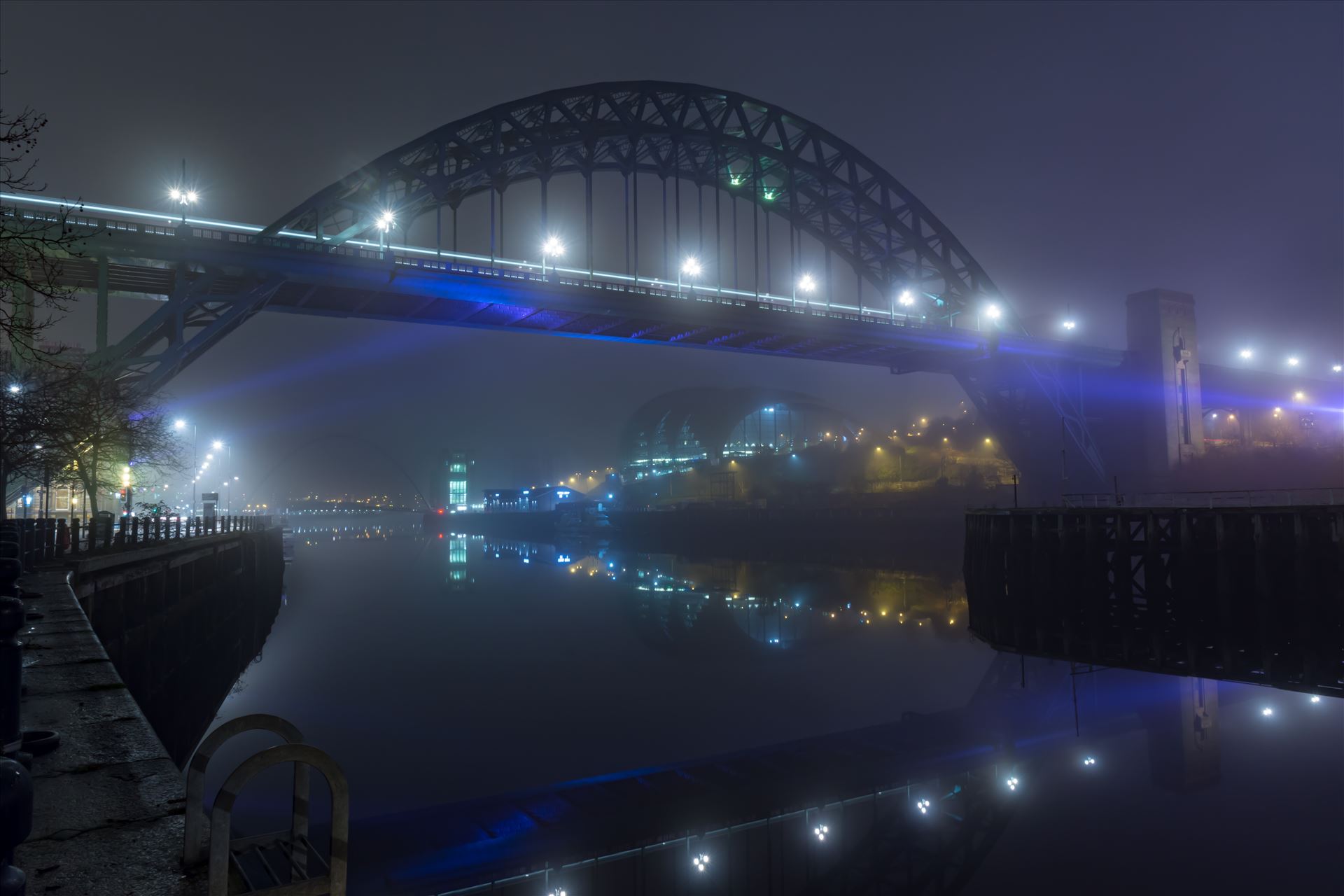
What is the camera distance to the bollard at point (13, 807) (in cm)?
256

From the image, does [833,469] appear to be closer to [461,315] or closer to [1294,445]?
[1294,445]

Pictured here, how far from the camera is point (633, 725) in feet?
52.1

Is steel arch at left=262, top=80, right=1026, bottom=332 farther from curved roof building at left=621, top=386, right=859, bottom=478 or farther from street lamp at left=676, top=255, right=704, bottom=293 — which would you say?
curved roof building at left=621, top=386, right=859, bottom=478

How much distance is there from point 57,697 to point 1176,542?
1073 inches

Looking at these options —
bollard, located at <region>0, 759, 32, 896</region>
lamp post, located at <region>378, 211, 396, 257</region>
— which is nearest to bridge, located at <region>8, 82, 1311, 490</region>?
lamp post, located at <region>378, 211, 396, 257</region>

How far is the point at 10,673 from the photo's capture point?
528 cm

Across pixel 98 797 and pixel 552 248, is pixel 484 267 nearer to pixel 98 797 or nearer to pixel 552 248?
pixel 552 248

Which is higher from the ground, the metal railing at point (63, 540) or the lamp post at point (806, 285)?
the lamp post at point (806, 285)

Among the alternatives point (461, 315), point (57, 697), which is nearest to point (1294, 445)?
point (461, 315)

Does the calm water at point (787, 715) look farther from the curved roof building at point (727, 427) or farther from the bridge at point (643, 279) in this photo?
the curved roof building at point (727, 427)

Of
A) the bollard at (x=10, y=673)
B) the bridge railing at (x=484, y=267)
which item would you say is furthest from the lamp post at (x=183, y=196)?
the bollard at (x=10, y=673)

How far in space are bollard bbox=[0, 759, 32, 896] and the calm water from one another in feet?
22.5

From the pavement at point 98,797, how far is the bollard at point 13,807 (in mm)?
1326

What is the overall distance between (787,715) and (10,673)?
13.5 m
